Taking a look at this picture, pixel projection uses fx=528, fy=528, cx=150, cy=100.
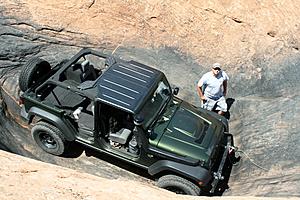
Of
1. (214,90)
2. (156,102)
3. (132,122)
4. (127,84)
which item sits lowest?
(132,122)

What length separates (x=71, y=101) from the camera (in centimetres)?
1009

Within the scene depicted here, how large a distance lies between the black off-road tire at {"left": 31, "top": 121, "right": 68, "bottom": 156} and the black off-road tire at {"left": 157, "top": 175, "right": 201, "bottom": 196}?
6.65 ft

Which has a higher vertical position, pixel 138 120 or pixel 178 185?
pixel 138 120

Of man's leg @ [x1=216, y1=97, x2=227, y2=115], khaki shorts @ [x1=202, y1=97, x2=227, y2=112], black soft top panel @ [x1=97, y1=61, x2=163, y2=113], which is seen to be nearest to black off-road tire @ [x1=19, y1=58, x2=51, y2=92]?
black soft top panel @ [x1=97, y1=61, x2=163, y2=113]

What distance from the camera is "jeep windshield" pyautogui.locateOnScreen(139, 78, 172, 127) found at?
9.12 metres

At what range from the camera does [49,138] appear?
33.1 ft

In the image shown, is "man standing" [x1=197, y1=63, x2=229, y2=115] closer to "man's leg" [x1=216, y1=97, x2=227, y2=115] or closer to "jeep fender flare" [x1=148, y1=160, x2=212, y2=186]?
"man's leg" [x1=216, y1=97, x2=227, y2=115]

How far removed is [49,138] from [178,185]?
2723 mm

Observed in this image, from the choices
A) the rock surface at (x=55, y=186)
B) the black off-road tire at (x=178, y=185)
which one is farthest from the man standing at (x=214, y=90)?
the rock surface at (x=55, y=186)

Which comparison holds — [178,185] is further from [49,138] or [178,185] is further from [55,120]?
[49,138]

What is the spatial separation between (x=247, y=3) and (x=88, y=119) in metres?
5.50

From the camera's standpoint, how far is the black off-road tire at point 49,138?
974 centimetres

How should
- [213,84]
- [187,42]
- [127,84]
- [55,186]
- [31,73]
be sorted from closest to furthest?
[55,186]
[127,84]
[31,73]
[213,84]
[187,42]

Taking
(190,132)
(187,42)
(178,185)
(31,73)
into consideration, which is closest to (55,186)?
(178,185)
